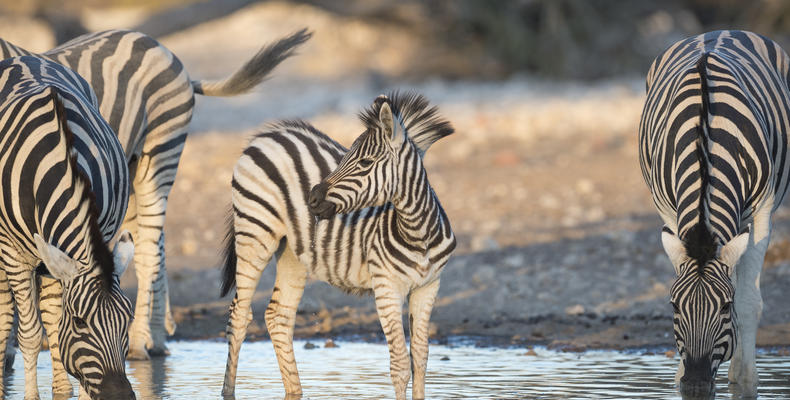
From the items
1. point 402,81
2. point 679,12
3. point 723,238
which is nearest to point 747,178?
point 723,238

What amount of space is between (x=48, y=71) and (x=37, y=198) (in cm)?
145

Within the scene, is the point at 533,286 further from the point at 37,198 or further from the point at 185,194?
the point at 185,194

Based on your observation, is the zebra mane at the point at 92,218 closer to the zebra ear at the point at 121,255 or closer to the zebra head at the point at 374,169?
the zebra ear at the point at 121,255

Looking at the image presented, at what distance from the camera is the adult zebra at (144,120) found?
→ 26.2ft

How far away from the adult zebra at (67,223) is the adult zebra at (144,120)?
137 centimetres

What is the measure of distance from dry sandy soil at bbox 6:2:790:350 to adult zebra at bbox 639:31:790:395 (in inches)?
59.3

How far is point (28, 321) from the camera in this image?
608 cm

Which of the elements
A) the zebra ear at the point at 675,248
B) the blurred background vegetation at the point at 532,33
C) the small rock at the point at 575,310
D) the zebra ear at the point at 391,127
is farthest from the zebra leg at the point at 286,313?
the blurred background vegetation at the point at 532,33

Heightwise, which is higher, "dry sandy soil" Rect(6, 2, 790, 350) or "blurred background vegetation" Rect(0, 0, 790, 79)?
"blurred background vegetation" Rect(0, 0, 790, 79)

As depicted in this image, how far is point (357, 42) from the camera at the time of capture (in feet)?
87.4

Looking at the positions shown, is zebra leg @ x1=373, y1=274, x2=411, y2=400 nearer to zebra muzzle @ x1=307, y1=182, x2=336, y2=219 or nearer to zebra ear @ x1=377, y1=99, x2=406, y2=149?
zebra muzzle @ x1=307, y1=182, x2=336, y2=219

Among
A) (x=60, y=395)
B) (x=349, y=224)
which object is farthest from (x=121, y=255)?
(x=349, y=224)

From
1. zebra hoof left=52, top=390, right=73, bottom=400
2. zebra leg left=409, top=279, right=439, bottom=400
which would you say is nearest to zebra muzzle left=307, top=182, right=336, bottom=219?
zebra leg left=409, top=279, right=439, bottom=400

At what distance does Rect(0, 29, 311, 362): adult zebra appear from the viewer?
7.97m
